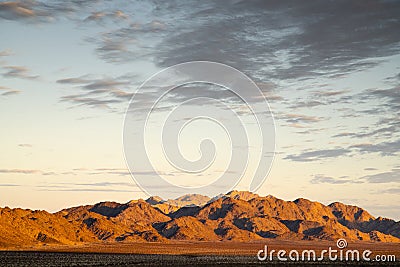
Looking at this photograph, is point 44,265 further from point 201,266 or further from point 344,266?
point 344,266

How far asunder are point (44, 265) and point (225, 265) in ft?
89.4

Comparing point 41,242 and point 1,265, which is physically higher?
point 1,265

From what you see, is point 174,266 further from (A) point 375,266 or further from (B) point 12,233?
(B) point 12,233

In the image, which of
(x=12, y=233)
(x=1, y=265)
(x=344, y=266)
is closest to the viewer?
(x=1, y=265)

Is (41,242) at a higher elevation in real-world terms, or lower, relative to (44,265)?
lower

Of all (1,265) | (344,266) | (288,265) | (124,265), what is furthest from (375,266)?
(1,265)

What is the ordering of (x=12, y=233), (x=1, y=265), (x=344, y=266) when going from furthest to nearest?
(x=12, y=233)
(x=344, y=266)
(x=1, y=265)

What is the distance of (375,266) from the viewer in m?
Result: 89.8

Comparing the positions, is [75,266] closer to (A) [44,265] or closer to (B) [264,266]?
(A) [44,265]

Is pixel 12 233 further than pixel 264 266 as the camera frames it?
Yes

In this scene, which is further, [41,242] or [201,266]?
[41,242]

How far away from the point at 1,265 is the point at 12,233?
370ft

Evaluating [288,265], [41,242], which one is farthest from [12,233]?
[288,265]

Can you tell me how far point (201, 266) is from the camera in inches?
3467
